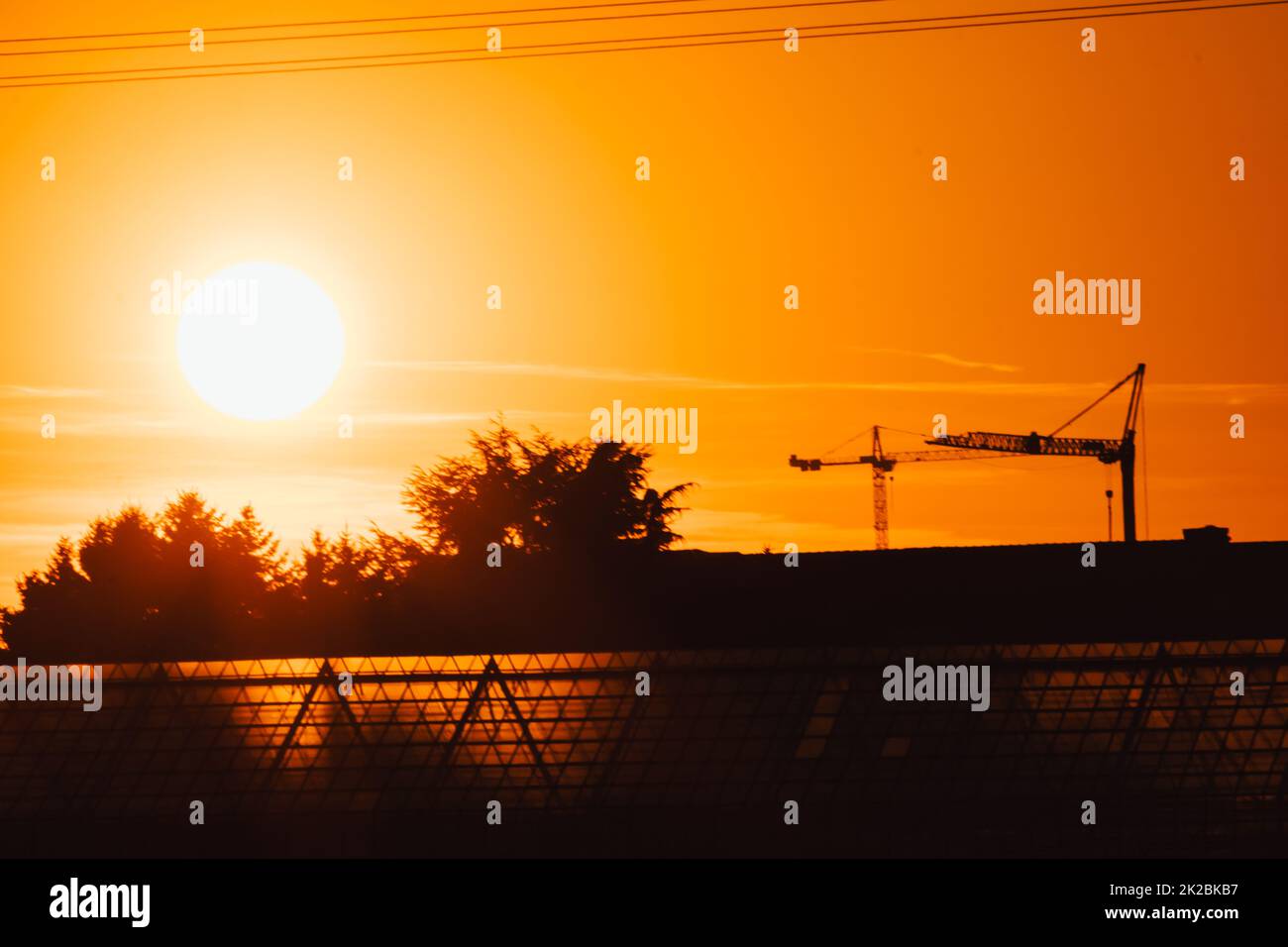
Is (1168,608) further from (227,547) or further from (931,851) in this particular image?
(227,547)

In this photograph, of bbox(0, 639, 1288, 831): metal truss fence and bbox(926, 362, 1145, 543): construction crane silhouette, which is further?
bbox(926, 362, 1145, 543): construction crane silhouette

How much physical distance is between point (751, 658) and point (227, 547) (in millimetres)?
68177

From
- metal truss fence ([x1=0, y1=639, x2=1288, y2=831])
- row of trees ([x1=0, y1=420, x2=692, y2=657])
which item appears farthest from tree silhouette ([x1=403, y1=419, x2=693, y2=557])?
metal truss fence ([x1=0, y1=639, x2=1288, y2=831])

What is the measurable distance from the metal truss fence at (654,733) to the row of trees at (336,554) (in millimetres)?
38295

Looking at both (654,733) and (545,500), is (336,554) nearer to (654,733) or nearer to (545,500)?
(545,500)

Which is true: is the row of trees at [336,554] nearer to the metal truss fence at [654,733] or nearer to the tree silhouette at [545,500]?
the tree silhouette at [545,500]

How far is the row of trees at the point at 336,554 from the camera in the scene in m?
87.1

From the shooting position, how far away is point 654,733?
130 ft

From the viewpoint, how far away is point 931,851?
3750cm

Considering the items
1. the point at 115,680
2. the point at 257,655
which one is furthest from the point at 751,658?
the point at 115,680

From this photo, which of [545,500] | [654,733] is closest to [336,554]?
[545,500]

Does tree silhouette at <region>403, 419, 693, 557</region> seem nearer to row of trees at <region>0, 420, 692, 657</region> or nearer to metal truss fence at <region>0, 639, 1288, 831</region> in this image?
row of trees at <region>0, 420, 692, 657</region>

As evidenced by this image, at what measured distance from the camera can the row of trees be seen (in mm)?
87062

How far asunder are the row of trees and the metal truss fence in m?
38.3
